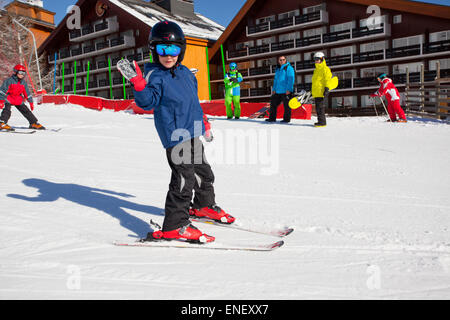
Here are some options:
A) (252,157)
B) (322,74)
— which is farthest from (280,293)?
(322,74)

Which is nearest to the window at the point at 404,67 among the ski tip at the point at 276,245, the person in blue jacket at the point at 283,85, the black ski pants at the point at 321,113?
the person in blue jacket at the point at 283,85

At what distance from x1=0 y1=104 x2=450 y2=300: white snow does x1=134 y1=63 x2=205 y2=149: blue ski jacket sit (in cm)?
80

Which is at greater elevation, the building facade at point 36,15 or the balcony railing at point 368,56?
the building facade at point 36,15

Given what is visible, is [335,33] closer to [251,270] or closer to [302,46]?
[302,46]

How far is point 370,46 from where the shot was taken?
81.5ft

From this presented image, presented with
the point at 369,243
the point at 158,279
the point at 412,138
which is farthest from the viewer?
the point at 412,138

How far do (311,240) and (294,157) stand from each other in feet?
11.7

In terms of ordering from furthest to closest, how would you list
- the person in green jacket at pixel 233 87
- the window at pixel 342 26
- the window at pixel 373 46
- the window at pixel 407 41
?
the window at pixel 342 26, the window at pixel 373 46, the window at pixel 407 41, the person in green jacket at pixel 233 87

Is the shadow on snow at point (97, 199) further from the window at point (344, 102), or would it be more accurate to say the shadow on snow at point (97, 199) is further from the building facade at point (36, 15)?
the building facade at point (36, 15)

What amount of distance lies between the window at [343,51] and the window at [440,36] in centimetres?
497

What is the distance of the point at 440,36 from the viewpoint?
2188 centimetres

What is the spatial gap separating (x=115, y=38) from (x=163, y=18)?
561 cm

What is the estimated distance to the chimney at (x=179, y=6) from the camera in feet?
105

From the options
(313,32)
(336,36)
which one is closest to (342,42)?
(336,36)
